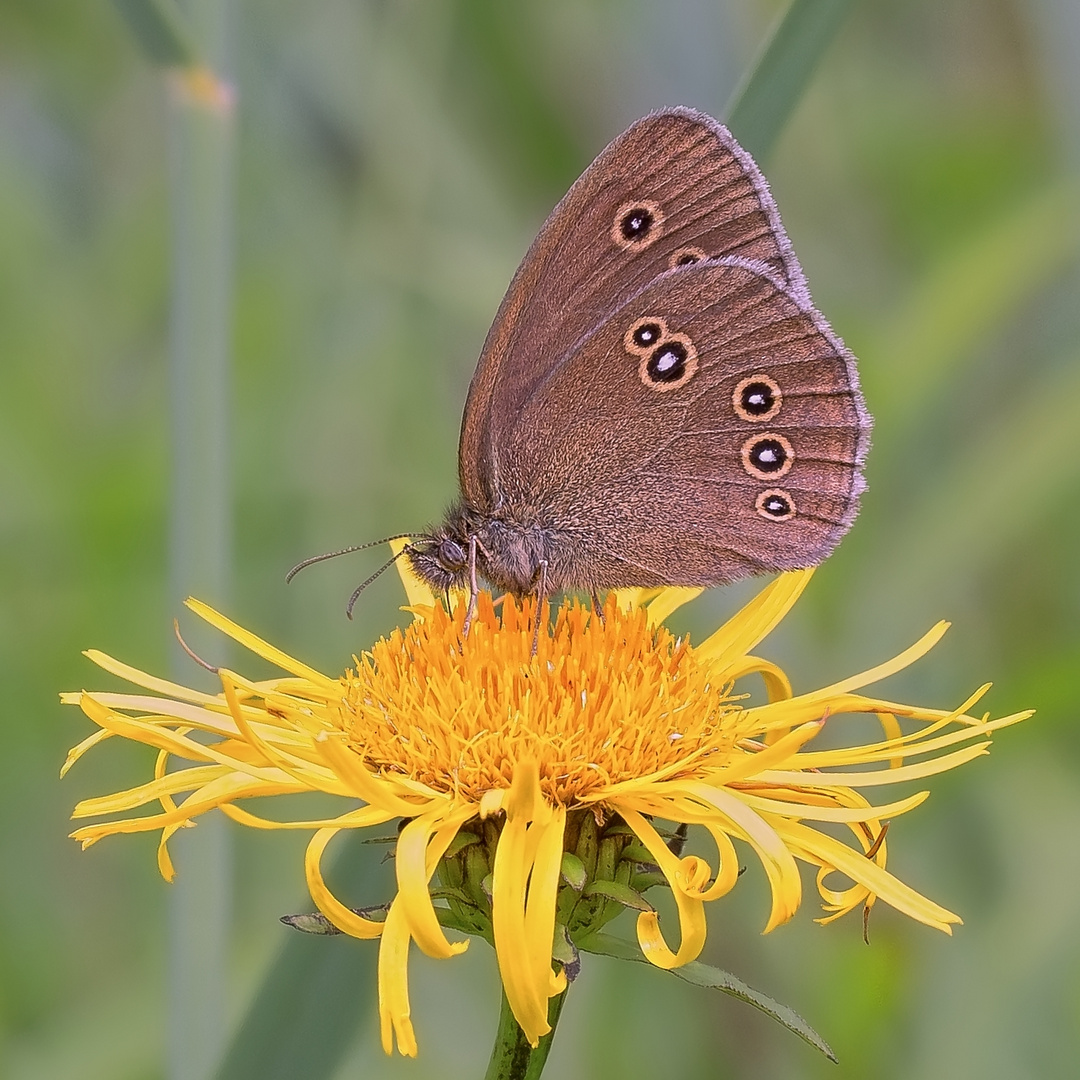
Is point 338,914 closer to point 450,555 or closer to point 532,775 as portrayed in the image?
point 532,775

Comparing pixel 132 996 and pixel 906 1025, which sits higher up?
pixel 132 996

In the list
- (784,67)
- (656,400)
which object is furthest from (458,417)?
(784,67)

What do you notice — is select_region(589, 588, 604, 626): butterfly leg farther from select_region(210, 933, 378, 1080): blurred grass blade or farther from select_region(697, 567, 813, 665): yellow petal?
select_region(210, 933, 378, 1080): blurred grass blade

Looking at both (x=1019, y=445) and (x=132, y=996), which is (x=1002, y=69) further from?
(x=132, y=996)

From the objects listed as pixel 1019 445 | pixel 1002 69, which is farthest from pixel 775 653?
pixel 1002 69

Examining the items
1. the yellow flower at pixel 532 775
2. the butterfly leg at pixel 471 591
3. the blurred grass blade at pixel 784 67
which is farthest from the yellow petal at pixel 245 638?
the blurred grass blade at pixel 784 67

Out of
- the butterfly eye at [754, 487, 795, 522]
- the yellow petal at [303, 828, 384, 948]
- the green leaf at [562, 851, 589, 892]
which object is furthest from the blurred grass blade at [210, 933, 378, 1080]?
the butterfly eye at [754, 487, 795, 522]
